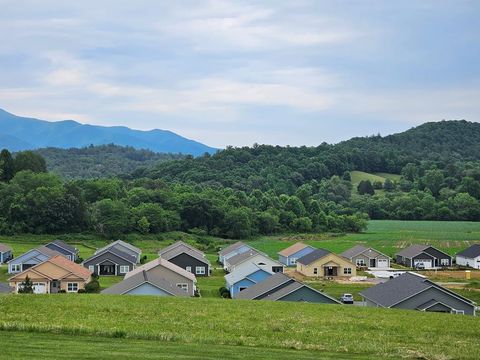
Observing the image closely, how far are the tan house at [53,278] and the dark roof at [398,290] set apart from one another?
59.5 ft

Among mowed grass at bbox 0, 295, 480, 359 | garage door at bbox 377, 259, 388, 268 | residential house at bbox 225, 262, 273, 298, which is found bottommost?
garage door at bbox 377, 259, 388, 268

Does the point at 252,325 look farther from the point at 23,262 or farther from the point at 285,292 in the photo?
the point at 23,262

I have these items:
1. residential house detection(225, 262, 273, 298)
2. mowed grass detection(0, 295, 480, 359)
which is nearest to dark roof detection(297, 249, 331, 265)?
residential house detection(225, 262, 273, 298)

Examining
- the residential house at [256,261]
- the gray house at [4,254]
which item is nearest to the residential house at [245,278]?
the residential house at [256,261]

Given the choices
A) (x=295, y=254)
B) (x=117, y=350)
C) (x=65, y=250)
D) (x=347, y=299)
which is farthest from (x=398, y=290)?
(x=65, y=250)

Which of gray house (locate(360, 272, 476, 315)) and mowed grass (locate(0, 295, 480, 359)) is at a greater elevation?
mowed grass (locate(0, 295, 480, 359))

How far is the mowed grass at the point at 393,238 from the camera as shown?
71375 millimetres

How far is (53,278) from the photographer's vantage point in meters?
39.4

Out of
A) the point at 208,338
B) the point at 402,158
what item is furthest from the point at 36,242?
the point at 402,158

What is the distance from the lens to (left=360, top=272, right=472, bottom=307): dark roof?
1121 inches

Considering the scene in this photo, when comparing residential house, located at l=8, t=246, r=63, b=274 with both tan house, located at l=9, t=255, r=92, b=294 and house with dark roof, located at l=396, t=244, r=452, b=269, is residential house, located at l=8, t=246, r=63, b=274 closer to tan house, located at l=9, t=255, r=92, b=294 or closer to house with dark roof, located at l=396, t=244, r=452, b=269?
tan house, located at l=9, t=255, r=92, b=294

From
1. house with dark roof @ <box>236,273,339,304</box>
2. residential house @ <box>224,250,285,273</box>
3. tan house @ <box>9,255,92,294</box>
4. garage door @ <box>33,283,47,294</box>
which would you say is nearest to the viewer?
house with dark roof @ <box>236,273,339,304</box>

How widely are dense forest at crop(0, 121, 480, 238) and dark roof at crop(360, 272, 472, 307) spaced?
49.3 meters

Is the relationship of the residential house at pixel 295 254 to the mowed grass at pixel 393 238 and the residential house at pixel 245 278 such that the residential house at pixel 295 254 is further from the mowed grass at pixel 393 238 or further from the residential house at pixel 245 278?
the residential house at pixel 245 278
